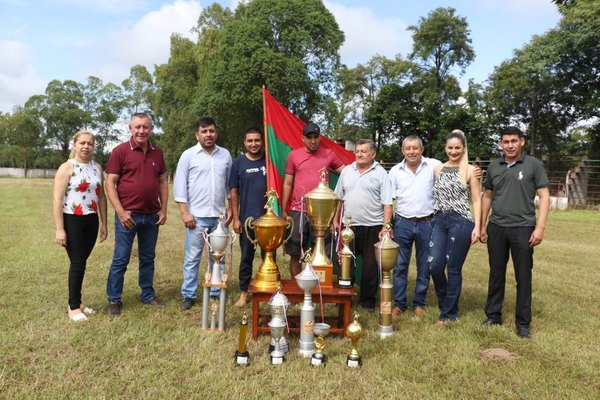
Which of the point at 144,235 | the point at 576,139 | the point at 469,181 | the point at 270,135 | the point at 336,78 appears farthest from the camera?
the point at 576,139

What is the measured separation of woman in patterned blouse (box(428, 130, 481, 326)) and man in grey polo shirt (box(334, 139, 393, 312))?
0.50 meters

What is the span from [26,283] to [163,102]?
29464 millimetres

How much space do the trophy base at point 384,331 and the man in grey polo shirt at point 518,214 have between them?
1.15 meters

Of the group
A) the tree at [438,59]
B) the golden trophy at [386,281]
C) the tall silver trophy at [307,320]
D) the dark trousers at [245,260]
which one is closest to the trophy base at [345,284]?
the golden trophy at [386,281]

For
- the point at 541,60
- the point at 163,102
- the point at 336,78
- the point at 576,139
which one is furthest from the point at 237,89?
the point at 576,139

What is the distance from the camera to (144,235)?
4711 millimetres

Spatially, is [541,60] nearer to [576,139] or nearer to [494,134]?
[494,134]

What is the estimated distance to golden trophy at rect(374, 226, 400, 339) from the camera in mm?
3930

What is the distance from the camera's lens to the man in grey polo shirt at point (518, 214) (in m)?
4.02

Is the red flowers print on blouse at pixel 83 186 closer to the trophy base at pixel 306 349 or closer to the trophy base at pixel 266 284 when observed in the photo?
the trophy base at pixel 266 284

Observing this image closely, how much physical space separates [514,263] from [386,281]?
1195 millimetres

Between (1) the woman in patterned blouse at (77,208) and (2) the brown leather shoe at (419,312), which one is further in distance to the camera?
(2) the brown leather shoe at (419,312)

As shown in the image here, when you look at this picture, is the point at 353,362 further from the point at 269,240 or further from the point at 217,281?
the point at 217,281

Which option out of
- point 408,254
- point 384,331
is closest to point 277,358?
point 384,331
